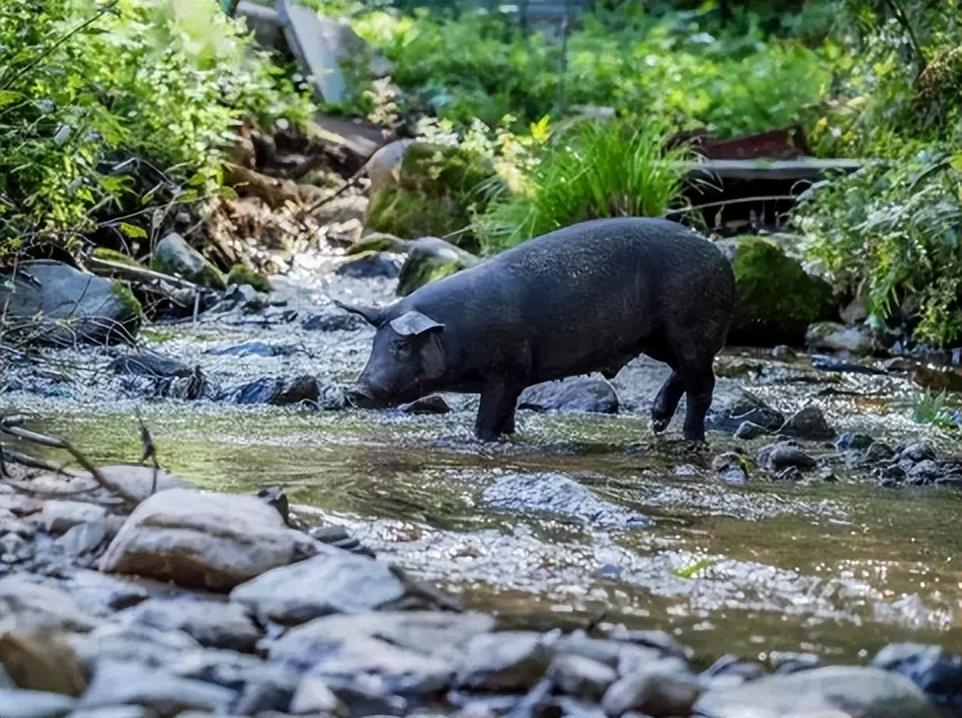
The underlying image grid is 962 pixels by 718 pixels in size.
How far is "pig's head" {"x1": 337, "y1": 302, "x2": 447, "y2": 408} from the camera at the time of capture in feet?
19.2

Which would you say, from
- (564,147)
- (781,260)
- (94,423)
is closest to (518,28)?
(564,147)

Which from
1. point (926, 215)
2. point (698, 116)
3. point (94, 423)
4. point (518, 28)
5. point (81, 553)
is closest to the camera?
point (81, 553)

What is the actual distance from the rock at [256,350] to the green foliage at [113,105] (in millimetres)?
819

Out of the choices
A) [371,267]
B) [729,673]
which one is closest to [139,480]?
[729,673]

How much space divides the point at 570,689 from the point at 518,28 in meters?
20.6

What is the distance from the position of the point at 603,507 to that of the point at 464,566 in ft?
2.56

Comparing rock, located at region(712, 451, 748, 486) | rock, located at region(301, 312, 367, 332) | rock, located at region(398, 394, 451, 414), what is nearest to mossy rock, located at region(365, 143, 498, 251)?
rock, located at region(301, 312, 367, 332)

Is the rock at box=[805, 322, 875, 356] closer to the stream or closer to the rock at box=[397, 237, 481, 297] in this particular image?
the stream

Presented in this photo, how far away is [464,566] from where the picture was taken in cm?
384

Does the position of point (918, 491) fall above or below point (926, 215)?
below

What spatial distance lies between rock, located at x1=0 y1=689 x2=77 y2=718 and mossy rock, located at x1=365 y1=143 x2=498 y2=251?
10.4m

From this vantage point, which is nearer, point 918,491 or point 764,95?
point 918,491

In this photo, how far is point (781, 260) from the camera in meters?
9.98

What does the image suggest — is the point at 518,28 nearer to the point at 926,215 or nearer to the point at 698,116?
the point at 698,116
